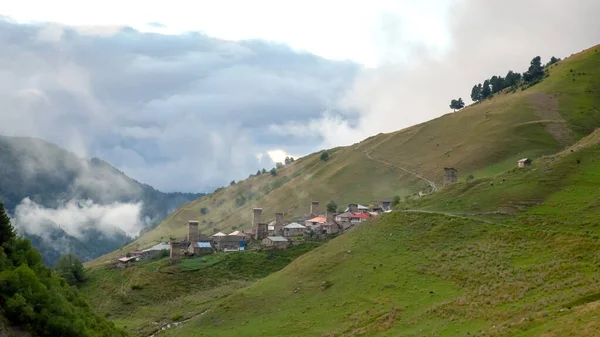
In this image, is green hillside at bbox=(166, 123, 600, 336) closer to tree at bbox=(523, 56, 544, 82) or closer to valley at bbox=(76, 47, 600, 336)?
valley at bbox=(76, 47, 600, 336)

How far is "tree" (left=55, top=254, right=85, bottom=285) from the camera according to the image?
313 ft

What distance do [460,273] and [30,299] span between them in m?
39.0

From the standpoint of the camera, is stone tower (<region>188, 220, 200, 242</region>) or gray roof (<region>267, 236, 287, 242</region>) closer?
gray roof (<region>267, 236, 287, 242</region>)

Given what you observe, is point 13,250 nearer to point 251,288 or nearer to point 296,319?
point 296,319

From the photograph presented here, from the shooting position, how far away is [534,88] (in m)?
176

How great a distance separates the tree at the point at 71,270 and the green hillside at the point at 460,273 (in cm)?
3741

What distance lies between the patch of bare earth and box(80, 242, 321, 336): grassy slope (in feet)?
245

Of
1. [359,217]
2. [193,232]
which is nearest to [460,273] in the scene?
[359,217]

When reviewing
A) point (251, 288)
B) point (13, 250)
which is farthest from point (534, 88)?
point (13, 250)

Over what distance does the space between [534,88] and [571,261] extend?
138 metres

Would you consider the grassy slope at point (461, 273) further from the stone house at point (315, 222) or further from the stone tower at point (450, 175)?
the stone house at point (315, 222)

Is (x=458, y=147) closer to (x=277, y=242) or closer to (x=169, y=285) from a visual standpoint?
(x=277, y=242)

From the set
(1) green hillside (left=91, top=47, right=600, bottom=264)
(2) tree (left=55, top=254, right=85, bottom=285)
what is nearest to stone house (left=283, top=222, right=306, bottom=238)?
(1) green hillside (left=91, top=47, right=600, bottom=264)

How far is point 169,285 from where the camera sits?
284 ft
